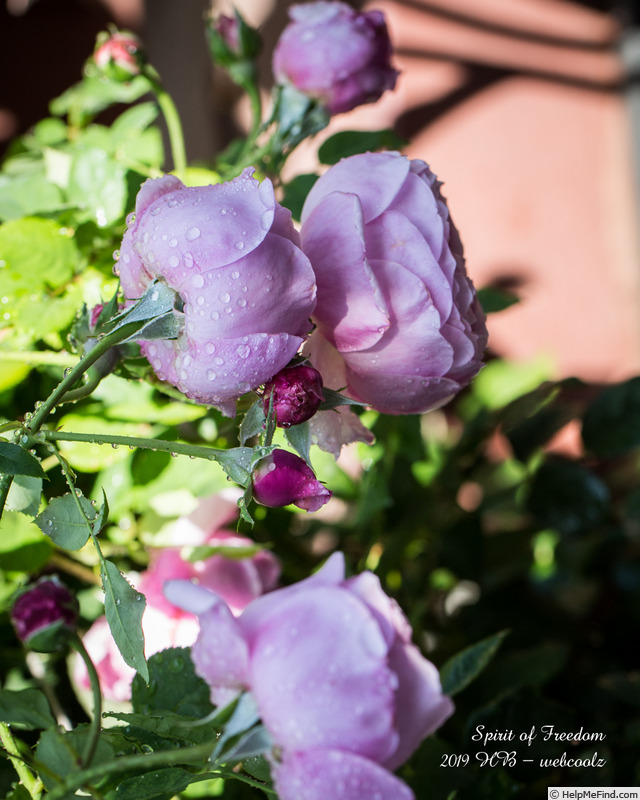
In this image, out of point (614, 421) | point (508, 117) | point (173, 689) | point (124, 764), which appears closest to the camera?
point (124, 764)

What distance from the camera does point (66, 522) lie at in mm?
296

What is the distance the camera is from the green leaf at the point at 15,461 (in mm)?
265

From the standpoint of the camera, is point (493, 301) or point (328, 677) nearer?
point (328, 677)

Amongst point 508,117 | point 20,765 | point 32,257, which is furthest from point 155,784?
point 508,117

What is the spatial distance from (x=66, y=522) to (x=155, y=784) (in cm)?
11

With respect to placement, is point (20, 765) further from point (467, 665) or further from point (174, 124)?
point (174, 124)

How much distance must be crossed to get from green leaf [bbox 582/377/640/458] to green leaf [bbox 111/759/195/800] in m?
0.48

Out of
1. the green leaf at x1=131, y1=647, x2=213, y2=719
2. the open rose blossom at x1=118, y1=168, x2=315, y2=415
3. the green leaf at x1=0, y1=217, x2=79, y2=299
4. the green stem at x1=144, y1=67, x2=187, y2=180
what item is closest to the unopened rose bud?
the green stem at x1=144, y1=67, x2=187, y2=180

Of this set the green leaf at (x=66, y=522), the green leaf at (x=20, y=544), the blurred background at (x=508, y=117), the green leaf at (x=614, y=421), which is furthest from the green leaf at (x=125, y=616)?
the blurred background at (x=508, y=117)

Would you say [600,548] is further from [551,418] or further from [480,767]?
[480,767]

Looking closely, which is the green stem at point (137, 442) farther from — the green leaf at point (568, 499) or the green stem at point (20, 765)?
the green leaf at point (568, 499)

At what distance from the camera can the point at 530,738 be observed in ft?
1.42

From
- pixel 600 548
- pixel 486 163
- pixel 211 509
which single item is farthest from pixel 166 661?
pixel 486 163

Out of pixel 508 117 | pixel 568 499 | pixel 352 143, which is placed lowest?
pixel 568 499
